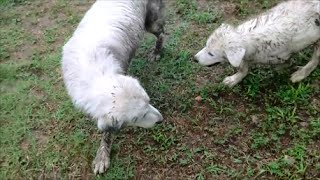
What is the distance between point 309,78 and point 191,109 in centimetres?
142

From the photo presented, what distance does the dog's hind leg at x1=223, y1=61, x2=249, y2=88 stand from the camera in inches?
185

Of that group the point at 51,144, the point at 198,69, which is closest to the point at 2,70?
the point at 51,144

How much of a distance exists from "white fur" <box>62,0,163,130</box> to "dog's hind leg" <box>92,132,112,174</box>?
70 cm

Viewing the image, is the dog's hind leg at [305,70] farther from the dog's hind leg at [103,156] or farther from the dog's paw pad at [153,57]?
the dog's hind leg at [103,156]

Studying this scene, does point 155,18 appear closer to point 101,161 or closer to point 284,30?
point 284,30

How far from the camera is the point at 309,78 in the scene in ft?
15.8

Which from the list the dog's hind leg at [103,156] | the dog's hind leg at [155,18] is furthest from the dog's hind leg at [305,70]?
the dog's hind leg at [103,156]

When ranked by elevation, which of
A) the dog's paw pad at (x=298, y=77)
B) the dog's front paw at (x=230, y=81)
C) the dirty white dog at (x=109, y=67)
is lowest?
the dog's front paw at (x=230, y=81)

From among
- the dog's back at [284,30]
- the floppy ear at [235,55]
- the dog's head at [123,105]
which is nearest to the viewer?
the dog's head at [123,105]

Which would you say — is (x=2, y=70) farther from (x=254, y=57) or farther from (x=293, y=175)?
(x=293, y=175)

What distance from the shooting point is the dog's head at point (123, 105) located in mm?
3383

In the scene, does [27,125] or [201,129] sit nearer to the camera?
[201,129]

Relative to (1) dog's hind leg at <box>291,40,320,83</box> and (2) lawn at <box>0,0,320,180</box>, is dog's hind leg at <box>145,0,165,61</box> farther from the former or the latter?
(1) dog's hind leg at <box>291,40,320,83</box>

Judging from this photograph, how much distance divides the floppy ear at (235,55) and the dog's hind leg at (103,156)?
4.78ft
